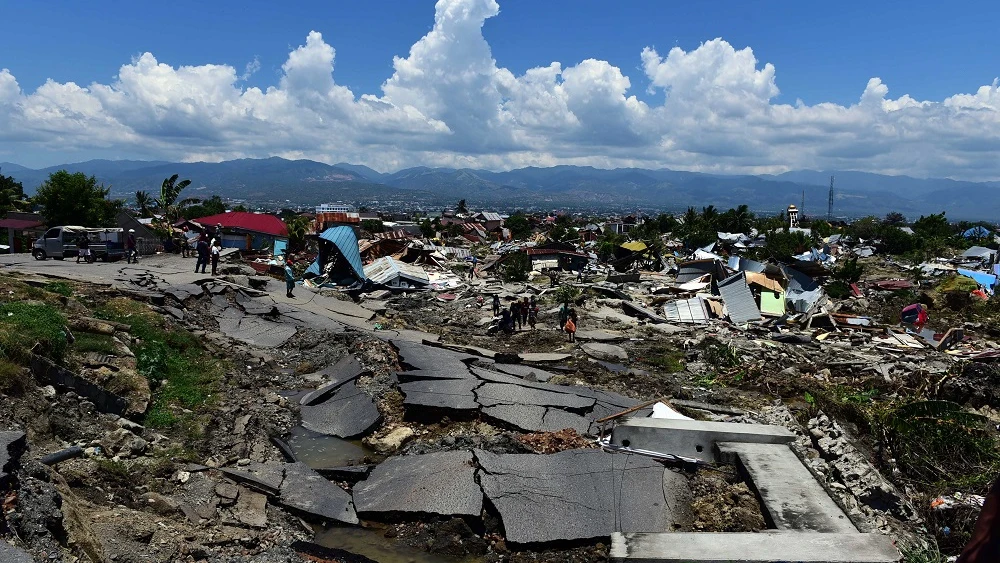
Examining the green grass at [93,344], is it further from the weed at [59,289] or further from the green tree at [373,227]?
the green tree at [373,227]

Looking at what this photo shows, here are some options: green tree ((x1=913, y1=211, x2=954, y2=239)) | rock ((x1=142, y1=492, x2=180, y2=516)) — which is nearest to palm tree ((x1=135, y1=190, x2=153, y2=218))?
rock ((x1=142, y1=492, x2=180, y2=516))

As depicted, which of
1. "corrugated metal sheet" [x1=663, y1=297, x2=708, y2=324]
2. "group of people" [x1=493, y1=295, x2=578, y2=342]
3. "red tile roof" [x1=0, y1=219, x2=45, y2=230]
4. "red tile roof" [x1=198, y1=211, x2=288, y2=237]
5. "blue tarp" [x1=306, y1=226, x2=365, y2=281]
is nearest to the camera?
"group of people" [x1=493, y1=295, x2=578, y2=342]

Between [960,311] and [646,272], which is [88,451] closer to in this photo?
[960,311]

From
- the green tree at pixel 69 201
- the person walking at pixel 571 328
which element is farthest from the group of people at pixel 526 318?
the green tree at pixel 69 201

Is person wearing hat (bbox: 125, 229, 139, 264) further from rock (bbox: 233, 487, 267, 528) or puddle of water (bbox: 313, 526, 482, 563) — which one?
puddle of water (bbox: 313, 526, 482, 563)

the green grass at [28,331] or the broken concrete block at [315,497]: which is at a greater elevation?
the green grass at [28,331]

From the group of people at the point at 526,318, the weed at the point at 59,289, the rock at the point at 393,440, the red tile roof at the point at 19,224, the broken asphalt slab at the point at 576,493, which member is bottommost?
the group of people at the point at 526,318

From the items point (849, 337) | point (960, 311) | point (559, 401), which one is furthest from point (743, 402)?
point (960, 311)
